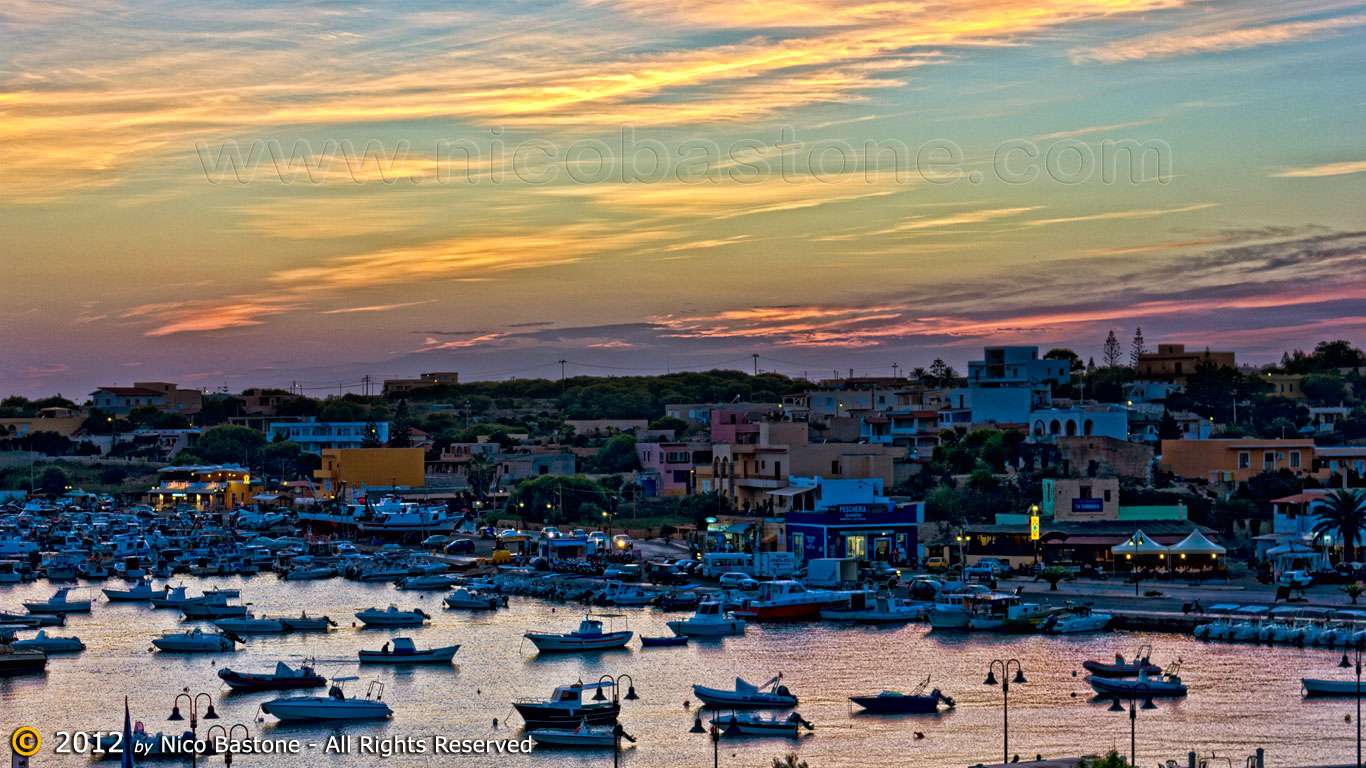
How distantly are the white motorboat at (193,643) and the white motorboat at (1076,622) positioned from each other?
23.8 meters

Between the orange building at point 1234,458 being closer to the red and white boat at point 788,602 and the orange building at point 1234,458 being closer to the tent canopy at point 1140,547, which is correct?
the tent canopy at point 1140,547

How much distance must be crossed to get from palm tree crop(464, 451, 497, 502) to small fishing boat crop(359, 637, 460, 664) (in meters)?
47.9

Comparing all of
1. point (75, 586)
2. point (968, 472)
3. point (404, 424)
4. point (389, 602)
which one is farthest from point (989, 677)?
point (404, 424)

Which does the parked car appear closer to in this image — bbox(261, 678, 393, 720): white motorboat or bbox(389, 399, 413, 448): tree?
bbox(389, 399, 413, 448): tree

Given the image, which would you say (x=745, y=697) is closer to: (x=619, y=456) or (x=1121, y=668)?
(x=1121, y=668)

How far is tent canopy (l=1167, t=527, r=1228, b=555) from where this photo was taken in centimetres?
5438

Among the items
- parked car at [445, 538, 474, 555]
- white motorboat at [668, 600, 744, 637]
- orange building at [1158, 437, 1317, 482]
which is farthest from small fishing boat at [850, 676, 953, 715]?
parked car at [445, 538, 474, 555]

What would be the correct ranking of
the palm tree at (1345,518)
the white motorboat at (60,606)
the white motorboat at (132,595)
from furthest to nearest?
the white motorboat at (132,595) → the white motorboat at (60,606) → the palm tree at (1345,518)

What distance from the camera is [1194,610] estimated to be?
4688 centimetres

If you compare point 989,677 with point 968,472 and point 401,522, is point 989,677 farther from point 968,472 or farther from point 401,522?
point 401,522

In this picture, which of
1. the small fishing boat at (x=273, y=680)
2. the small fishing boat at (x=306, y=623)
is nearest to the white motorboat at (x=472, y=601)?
the small fishing boat at (x=306, y=623)

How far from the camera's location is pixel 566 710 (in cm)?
3306

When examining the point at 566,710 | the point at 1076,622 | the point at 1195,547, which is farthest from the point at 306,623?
the point at 1195,547

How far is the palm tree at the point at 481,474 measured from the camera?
299 feet
